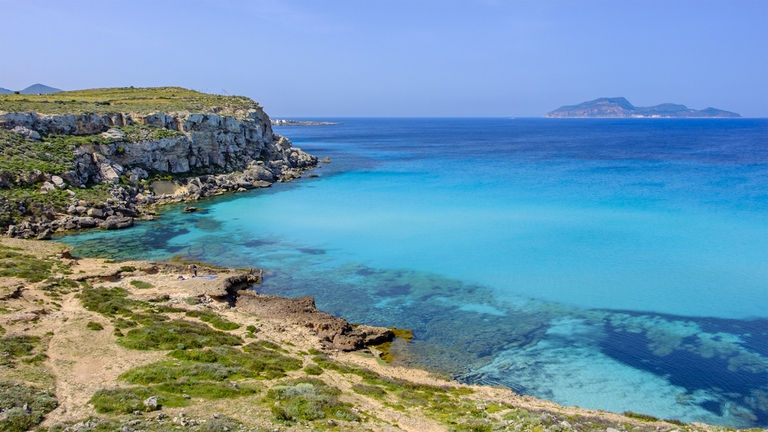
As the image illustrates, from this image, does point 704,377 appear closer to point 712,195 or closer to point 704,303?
point 704,303

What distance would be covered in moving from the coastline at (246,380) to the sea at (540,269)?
2.25 m

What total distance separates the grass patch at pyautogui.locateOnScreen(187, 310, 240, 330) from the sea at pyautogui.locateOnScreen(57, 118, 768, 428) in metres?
5.26

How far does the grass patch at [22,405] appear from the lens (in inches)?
496

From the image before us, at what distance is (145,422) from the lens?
43.7 feet

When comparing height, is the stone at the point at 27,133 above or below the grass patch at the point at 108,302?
above

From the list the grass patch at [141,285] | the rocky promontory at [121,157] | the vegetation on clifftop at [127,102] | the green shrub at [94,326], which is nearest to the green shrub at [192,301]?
the grass patch at [141,285]

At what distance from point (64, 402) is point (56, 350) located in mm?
4682

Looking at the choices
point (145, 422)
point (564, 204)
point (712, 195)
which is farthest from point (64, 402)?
point (712, 195)

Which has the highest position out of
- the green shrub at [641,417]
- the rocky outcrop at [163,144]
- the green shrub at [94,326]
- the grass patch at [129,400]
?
the rocky outcrop at [163,144]

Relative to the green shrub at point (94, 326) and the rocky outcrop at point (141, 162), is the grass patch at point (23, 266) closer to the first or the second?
the green shrub at point (94, 326)

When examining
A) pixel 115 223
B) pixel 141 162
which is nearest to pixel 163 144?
pixel 141 162

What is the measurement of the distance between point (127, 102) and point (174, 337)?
64.4 meters

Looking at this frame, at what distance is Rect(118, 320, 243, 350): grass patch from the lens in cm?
1973

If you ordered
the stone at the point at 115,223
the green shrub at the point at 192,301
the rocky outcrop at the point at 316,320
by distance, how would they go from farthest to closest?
the stone at the point at 115,223 < the green shrub at the point at 192,301 < the rocky outcrop at the point at 316,320
